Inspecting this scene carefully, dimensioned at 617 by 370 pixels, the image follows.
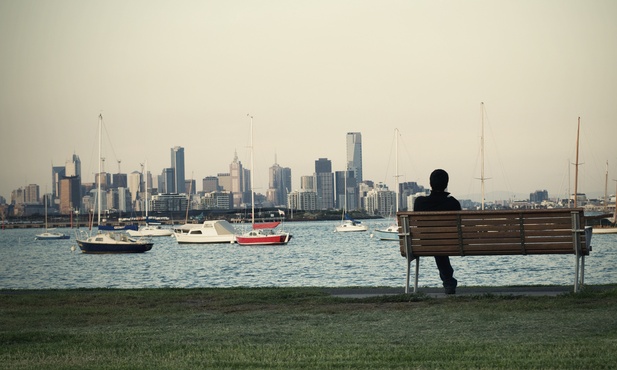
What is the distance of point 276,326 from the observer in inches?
387

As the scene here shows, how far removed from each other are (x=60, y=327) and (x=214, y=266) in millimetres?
45948

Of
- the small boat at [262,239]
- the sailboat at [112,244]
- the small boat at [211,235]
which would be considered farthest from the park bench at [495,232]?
Answer: the small boat at [211,235]

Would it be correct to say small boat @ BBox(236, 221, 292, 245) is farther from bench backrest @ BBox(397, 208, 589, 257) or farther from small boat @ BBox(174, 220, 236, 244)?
bench backrest @ BBox(397, 208, 589, 257)

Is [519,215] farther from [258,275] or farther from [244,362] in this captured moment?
[258,275]

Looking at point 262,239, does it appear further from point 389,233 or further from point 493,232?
point 493,232

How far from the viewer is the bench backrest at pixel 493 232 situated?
38.8 ft

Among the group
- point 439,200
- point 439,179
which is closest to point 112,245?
point 439,200

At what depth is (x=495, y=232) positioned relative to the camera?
39.4 feet

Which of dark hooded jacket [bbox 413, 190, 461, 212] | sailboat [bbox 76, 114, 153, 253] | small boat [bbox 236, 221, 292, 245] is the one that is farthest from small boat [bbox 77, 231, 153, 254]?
dark hooded jacket [bbox 413, 190, 461, 212]

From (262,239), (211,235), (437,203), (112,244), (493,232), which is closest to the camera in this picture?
(493,232)

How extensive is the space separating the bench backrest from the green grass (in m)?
0.61

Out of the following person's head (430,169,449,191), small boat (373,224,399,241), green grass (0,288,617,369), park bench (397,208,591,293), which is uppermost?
person's head (430,169,449,191)

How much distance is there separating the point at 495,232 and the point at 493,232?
0.03 meters

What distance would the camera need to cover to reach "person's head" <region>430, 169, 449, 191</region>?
42.6 feet
